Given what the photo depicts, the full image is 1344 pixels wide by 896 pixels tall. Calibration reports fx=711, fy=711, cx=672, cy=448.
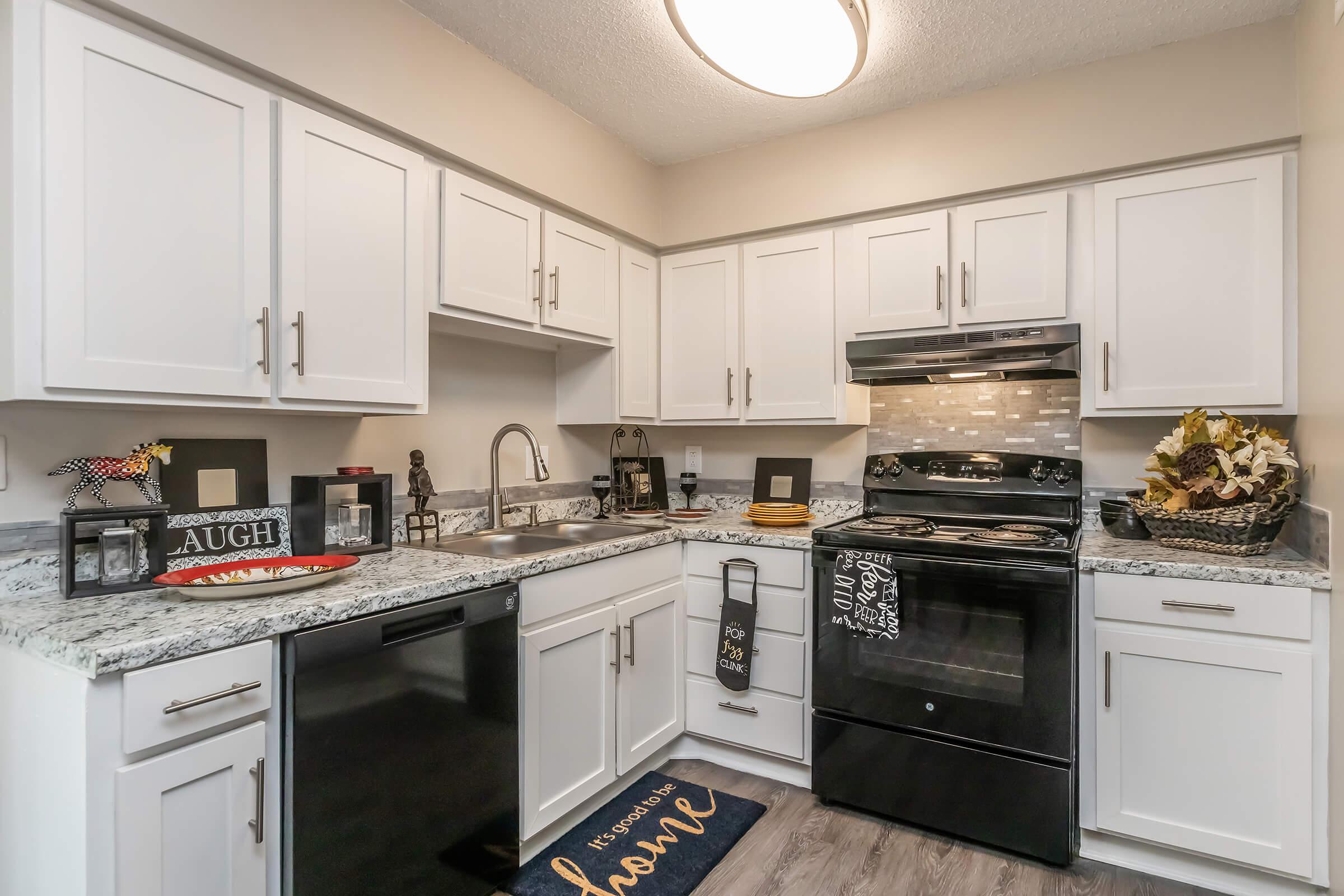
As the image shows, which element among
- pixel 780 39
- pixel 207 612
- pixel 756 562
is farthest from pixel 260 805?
pixel 780 39

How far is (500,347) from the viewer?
2.79 m

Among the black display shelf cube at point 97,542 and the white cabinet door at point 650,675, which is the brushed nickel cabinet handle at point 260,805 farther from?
the white cabinet door at point 650,675

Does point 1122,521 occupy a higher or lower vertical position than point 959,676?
higher

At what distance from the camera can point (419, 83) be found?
2.03 metres

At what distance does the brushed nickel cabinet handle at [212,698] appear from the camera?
122 cm

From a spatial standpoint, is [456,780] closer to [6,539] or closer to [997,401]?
[6,539]

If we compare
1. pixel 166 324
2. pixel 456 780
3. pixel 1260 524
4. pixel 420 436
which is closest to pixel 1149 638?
pixel 1260 524

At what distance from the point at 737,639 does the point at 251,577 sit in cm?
156

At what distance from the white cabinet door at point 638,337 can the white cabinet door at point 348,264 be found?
104cm

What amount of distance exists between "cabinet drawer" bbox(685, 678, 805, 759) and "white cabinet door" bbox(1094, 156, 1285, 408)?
1.49 metres

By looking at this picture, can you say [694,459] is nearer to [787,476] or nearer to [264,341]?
[787,476]

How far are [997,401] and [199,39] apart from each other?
2665 millimetres

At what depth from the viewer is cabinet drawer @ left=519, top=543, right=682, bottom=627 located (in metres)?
1.99

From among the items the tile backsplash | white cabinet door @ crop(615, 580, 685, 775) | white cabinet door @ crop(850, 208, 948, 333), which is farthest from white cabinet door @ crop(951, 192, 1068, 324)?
white cabinet door @ crop(615, 580, 685, 775)
